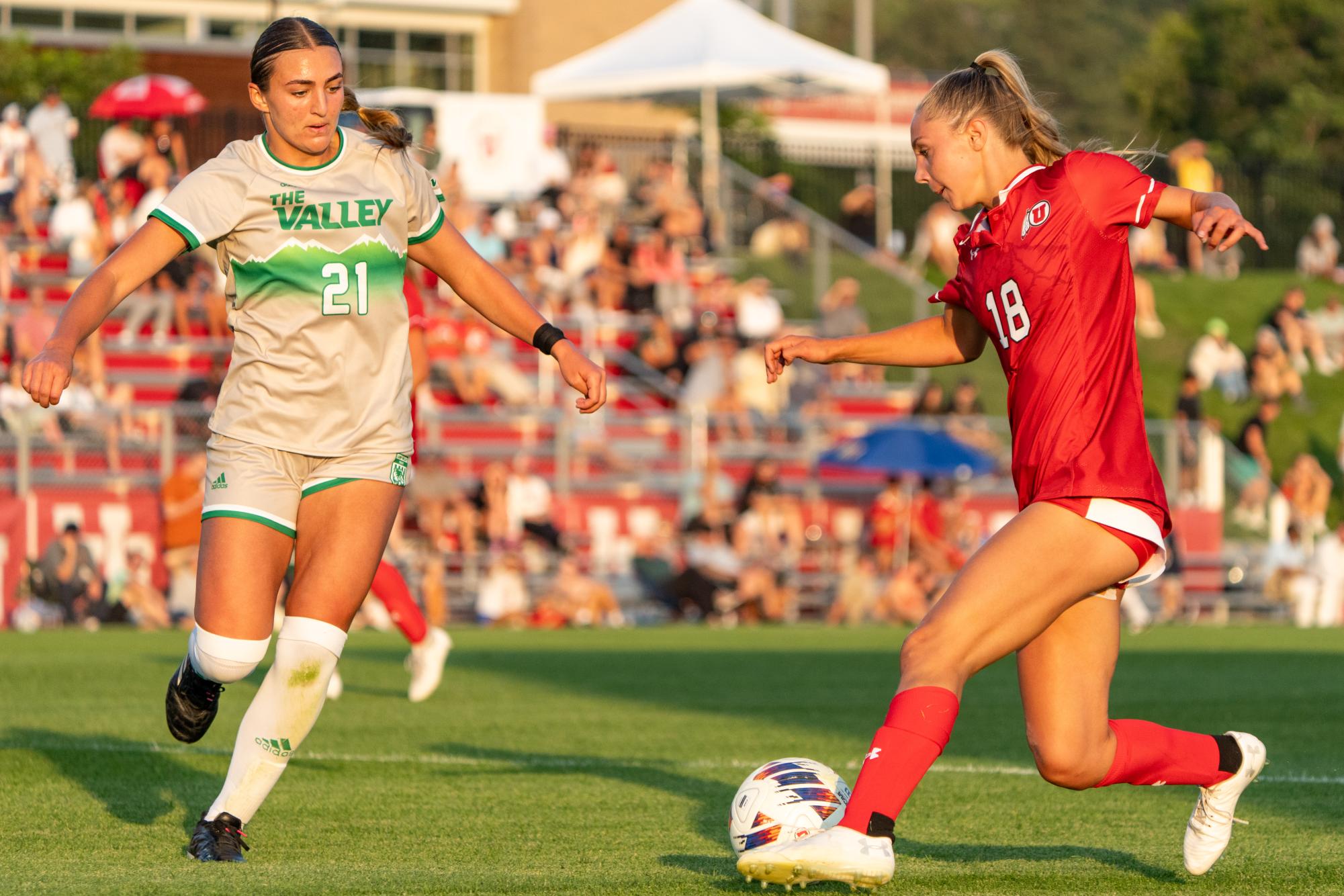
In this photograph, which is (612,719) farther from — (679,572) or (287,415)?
(679,572)

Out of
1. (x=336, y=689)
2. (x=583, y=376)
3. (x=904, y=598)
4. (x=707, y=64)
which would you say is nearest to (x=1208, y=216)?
(x=583, y=376)

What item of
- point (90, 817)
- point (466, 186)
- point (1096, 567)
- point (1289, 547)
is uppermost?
point (466, 186)

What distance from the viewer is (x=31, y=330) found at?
19.5m

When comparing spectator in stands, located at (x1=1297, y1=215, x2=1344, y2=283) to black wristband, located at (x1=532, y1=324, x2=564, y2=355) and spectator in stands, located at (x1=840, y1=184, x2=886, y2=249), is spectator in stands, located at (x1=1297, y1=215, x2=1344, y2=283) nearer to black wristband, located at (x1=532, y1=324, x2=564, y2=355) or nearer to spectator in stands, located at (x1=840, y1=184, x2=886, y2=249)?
spectator in stands, located at (x1=840, y1=184, x2=886, y2=249)

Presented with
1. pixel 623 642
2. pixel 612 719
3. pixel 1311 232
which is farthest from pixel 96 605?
pixel 1311 232

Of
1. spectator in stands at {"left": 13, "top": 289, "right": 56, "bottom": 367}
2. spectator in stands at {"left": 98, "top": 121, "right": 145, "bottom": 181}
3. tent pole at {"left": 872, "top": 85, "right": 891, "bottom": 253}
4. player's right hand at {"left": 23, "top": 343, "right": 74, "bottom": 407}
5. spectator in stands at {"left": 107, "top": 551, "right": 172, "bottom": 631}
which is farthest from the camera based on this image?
tent pole at {"left": 872, "top": 85, "right": 891, "bottom": 253}

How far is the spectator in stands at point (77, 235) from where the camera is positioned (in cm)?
2253

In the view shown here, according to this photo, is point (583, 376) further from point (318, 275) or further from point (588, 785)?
point (588, 785)

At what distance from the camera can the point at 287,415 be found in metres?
5.53

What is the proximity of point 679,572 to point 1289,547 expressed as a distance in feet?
24.3

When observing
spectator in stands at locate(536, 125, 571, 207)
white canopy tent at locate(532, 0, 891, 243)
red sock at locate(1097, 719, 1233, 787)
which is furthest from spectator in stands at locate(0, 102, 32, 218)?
red sock at locate(1097, 719, 1233, 787)

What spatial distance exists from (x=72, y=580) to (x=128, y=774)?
427 inches

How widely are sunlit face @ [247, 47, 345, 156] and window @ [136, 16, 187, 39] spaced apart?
101ft

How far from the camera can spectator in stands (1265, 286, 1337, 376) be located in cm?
3005
